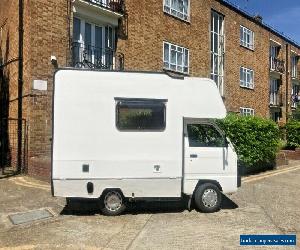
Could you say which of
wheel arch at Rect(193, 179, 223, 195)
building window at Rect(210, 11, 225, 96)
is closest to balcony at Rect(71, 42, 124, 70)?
wheel arch at Rect(193, 179, 223, 195)

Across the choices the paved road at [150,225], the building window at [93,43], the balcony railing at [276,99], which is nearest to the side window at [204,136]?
the paved road at [150,225]

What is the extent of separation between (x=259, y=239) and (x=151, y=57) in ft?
48.4

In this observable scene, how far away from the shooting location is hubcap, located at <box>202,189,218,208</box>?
32.6 ft

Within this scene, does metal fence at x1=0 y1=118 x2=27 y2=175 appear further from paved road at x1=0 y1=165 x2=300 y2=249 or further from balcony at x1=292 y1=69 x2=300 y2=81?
balcony at x1=292 y1=69 x2=300 y2=81

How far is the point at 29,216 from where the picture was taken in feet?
30.9

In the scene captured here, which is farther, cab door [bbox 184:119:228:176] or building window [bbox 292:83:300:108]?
building window [bbox 292:83:300:108]

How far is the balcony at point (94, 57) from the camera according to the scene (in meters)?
17.3

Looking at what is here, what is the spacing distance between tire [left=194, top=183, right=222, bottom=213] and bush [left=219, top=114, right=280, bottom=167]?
184 inches

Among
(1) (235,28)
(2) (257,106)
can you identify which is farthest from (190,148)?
(2) (257,106)

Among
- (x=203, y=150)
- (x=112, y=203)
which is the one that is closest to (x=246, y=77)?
(x=203, y=150)

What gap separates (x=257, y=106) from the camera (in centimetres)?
3250

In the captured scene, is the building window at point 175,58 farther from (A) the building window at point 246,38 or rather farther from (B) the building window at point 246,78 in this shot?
(A) the building window at point 246,38

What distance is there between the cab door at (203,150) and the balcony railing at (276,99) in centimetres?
2771

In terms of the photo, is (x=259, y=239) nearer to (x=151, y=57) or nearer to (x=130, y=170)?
(x=130, y=170)
